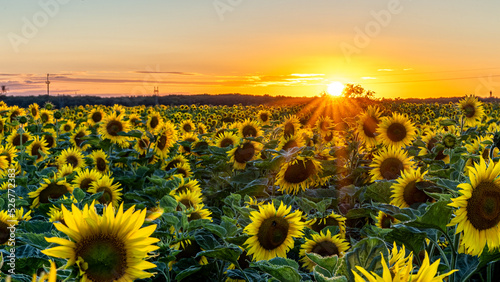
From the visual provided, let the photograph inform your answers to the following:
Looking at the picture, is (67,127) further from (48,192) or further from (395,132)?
(395,132)

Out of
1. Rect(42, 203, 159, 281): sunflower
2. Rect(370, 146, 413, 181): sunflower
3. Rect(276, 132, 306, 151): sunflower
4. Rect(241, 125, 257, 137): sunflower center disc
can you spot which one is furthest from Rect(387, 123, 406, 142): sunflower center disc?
Rect(42, 203, 159, 281): sunflower

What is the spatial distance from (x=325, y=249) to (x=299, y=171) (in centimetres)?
133

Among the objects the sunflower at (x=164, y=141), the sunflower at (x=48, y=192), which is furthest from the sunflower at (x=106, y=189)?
the sunflower at (x=164, y=141)

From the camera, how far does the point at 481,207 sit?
1.97m

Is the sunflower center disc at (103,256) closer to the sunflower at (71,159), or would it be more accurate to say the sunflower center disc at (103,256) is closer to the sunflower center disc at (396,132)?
the sunflower center disc at (396,132)

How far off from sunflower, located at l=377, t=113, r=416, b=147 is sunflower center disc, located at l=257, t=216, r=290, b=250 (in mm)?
3055

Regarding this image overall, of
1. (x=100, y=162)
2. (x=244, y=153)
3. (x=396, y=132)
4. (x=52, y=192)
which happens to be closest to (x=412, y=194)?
(x=396, y=132)

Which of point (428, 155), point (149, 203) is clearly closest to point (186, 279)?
point (149, 203)

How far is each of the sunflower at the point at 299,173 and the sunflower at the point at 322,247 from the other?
1168 mm

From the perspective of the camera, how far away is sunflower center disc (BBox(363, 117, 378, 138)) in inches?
219

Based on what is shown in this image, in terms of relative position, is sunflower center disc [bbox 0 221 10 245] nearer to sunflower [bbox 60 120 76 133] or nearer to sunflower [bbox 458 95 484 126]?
sunflower [bbox 458 95 484 126]

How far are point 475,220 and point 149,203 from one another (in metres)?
3.59

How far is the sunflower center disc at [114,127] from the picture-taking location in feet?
21.2

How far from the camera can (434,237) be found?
7.16 ft
